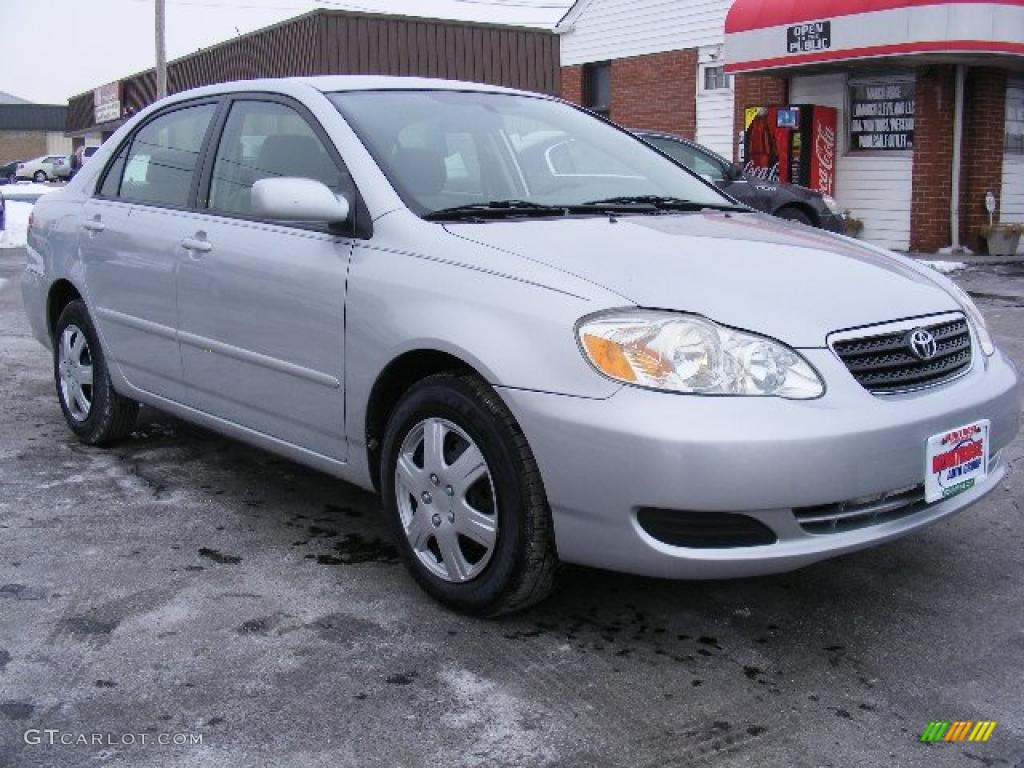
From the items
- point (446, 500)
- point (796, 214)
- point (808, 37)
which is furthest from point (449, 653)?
point (808, 37)

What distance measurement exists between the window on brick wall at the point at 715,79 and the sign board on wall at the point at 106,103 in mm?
31903

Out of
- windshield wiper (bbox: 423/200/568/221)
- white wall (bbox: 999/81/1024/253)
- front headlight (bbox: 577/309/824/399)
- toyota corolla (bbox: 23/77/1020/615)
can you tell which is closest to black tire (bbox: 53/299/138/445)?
toyota corolla (bbox: 23/77/1020/615)

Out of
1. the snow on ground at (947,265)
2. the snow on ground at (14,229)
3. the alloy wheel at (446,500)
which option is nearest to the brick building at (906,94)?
the snow on ground at (947,265)

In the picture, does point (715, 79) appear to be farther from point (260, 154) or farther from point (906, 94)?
point (260, 154)

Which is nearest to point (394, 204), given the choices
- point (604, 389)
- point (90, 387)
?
point (604, 389)

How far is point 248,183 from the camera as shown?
4.19 meters

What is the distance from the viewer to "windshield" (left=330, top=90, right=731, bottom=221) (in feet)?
12.3

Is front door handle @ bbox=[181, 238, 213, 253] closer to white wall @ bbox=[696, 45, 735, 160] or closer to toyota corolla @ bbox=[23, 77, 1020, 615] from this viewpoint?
toyota corolla @ bbox=[23, 77, 1020, 615]

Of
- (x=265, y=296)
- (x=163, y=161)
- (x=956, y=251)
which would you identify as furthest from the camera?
(x=956, y=251)

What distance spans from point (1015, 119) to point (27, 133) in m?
75.8

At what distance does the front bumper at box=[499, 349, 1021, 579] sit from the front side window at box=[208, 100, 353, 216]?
4.39 ft

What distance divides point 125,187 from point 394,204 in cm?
192

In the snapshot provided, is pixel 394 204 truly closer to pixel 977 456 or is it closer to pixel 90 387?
pixel 977 456

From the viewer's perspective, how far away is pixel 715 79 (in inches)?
754
